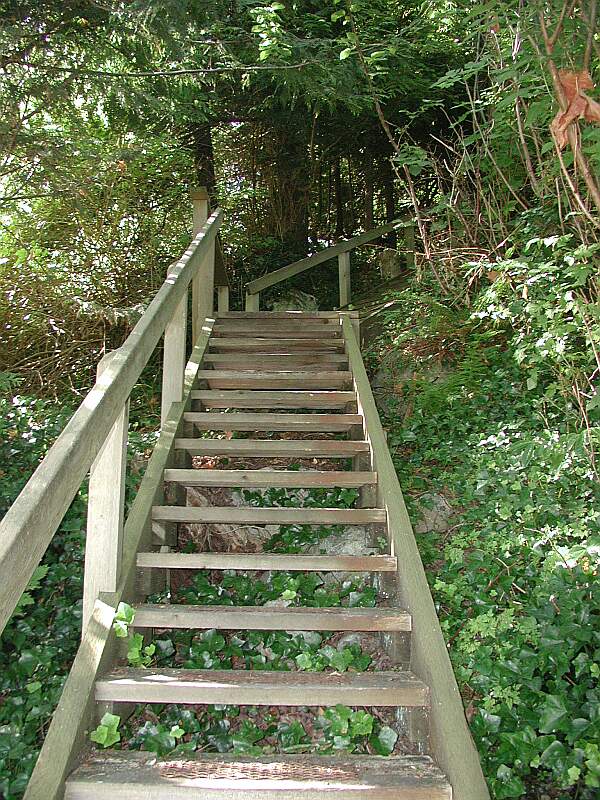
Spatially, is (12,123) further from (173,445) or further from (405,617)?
(405,617)

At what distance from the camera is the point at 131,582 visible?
8.09ft

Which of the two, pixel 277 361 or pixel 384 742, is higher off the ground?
pixel 277 361

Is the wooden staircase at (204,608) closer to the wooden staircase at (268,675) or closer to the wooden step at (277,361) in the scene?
the wooden staircase at (268,675)

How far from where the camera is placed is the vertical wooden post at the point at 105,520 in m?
2.16

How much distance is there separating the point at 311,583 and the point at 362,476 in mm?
606

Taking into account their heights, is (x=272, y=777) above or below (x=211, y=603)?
below

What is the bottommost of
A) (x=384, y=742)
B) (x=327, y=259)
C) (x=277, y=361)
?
(x=384, y=742)

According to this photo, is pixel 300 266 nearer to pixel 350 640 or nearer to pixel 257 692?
pixel 350 640

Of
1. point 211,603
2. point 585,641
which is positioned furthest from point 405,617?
point 211,603

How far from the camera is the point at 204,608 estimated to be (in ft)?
7.77

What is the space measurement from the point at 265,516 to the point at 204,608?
2.00ft

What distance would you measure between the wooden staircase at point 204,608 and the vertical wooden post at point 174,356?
12 mm

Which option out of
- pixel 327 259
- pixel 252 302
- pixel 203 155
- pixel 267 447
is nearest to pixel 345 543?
pixel 267 447

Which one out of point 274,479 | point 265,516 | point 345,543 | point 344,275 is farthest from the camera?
point 344,275
